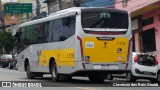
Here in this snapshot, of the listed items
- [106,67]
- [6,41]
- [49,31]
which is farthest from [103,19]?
[6,41]

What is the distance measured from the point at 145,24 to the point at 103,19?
51.0 ft

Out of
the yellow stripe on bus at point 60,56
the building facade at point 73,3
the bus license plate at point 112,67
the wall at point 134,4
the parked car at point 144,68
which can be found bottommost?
the parked car at point 144,68

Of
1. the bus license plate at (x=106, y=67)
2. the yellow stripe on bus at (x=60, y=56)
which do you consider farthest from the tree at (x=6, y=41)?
the bus license plate at (x=106, y=67)

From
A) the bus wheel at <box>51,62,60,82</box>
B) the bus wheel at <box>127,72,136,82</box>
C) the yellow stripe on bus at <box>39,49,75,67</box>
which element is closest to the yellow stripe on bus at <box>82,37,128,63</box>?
the yellow stripe on bus at <box>39,49,75,67</box>

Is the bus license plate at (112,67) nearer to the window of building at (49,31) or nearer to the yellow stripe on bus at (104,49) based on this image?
the yellow stripe on bus at (104,49)

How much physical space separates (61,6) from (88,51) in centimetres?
2953

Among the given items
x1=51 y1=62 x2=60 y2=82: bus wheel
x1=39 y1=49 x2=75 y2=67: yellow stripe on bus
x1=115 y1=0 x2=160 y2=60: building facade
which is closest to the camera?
x1=39 y1=49 x2=75 y2=67: yellow stripe on bus

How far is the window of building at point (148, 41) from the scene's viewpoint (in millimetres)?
31970

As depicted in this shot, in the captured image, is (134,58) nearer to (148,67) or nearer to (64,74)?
(148,67)

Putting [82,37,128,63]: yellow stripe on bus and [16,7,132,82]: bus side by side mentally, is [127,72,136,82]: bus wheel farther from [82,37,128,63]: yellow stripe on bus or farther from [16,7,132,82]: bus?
[82,37,128,63]: yellow stripe on bus

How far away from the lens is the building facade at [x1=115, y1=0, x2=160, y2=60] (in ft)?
100

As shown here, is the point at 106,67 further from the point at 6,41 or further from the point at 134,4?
the point at 6,41

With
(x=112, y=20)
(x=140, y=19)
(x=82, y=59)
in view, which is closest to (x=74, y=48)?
(x=82, y=59)

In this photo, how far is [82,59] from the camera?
57.3 ft
